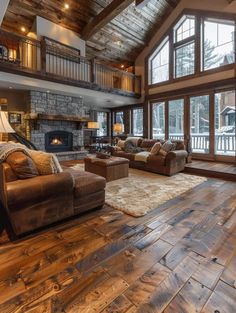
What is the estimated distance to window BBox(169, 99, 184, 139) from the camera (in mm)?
7057

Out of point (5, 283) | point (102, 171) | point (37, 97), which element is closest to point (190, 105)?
point (102, 171)

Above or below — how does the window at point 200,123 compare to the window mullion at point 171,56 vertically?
below

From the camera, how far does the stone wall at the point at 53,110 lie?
6109 mm

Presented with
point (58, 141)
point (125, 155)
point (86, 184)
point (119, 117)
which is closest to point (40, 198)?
point (86, 184)

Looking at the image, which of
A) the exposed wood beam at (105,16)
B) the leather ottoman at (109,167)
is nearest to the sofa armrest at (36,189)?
the leather ottoman at (109,167)

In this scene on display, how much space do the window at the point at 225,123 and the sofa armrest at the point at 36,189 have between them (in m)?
5.45

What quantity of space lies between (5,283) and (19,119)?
5.95 meters

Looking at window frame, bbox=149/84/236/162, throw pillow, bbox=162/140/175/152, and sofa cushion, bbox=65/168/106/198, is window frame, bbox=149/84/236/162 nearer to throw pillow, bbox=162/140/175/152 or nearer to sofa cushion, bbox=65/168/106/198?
throw pillow, bbox=162/140/175/152

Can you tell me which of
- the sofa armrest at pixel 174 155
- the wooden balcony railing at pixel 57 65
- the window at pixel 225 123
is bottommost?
the sofa armrest at pixel 174 155

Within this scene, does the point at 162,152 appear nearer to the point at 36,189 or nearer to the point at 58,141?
the point at 36,189

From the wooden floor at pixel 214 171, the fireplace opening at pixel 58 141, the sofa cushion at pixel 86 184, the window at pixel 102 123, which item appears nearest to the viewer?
the sofa cushion at pixel 86 184

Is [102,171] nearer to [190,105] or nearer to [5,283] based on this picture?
[5,283]

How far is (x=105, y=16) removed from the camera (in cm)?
597

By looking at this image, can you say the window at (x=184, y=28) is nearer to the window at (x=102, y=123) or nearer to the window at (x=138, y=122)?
the window at (x=138, y=122)
